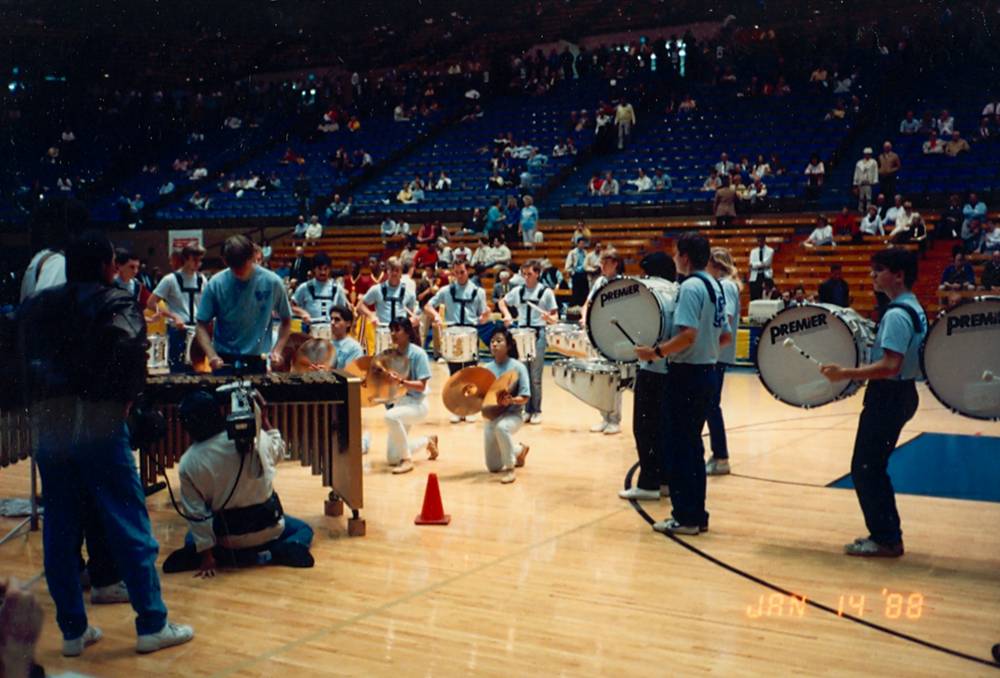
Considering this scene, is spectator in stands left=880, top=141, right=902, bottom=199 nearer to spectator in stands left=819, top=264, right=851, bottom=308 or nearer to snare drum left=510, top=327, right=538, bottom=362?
spectator in stands left=819, top=264, right=851, bottom=308

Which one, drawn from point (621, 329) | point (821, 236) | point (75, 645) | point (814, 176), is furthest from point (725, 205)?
point (75, 645)

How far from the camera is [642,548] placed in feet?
19.5

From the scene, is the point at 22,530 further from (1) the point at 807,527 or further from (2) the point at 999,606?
(2) the point at 999,606

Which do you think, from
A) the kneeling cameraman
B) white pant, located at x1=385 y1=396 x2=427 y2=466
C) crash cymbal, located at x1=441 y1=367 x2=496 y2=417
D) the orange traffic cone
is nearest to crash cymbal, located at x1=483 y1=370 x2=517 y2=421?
crash cymbal, located at x1=441 y1=367 x2=496 y2=417

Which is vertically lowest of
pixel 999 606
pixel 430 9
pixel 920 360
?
pixel 999 606

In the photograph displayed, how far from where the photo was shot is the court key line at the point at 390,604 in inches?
166

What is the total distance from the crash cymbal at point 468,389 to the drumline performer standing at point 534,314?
8.21 feet

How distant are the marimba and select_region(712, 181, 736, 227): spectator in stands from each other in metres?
14.7

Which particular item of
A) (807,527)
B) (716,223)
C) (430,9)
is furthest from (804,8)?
(807,527)

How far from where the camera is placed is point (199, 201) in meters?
12.4

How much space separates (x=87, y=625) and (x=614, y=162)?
19.7 meters

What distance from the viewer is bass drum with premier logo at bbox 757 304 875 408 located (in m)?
5.80

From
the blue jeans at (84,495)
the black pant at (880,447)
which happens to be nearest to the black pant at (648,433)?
the black pant at (880,447)

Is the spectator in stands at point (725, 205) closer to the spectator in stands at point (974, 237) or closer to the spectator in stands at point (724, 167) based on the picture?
the spectator in stands at point (724, 167)
